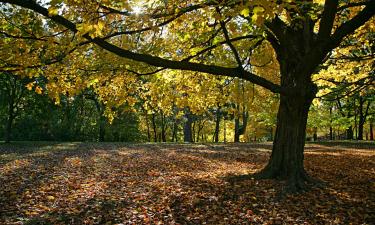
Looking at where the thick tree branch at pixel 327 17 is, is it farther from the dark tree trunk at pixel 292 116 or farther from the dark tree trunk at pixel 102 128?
the dark tree trunk at pixel 102 128

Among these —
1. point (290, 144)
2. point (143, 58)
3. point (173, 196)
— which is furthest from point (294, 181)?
point (143, 58)

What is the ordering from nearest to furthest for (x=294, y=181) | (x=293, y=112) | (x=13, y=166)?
(x=294, y=181)
(x=293, y=112)
(x=13, y=166)

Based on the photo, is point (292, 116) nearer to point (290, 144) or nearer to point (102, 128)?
point (290, 144)

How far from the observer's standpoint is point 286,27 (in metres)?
9.93

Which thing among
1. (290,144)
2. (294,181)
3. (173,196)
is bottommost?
(173,196)

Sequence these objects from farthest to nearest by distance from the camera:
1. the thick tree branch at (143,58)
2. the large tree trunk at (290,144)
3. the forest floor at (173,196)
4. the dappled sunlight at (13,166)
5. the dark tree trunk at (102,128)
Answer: the dark tree trunk at (102,128)
the dappled sunlight at (13,166)
the large tree trunk at (290,144)
the forest floor at (173,196)
the thick tree branch at (143,58)

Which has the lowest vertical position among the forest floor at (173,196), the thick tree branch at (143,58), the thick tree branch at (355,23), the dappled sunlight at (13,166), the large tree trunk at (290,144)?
the forest floor at (173,196)

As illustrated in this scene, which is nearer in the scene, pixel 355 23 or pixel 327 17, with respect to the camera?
pixel 327 17

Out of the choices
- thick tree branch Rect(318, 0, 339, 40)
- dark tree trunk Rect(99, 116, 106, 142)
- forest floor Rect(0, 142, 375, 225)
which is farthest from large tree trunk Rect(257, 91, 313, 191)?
dark tree trunk Rect(99, 116, 106, 142)

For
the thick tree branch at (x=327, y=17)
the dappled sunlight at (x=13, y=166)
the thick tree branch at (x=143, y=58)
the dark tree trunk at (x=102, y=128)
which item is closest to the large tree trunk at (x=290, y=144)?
the thick tree branch at (x=143, y=58)

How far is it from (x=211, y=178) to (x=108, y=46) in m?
5.54

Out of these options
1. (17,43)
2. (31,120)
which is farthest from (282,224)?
(31,120)

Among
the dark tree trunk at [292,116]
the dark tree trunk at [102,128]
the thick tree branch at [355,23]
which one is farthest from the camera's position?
Answer: the dark tree trunk at [102,128]

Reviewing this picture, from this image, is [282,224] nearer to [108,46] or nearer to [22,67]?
[108,46]
